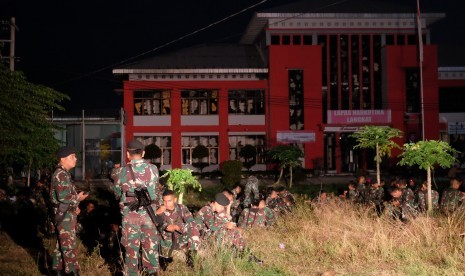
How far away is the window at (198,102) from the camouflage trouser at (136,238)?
95.3 ft

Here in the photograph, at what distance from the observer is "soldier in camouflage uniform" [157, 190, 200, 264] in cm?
844

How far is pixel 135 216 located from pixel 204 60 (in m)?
31.3

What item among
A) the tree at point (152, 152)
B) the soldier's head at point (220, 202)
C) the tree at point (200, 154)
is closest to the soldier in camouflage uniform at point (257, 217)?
the soldier's head at point (220, 202)

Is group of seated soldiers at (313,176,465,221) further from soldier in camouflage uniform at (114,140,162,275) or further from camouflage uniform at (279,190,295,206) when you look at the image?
soldier in camouflage uniform at (114,140,162,275)

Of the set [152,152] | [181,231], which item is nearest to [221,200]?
[181,231]

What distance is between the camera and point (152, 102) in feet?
117

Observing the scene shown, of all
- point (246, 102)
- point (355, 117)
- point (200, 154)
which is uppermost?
point (246, 102)

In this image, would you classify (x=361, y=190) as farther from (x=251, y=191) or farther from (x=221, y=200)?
(x=221, y=200)

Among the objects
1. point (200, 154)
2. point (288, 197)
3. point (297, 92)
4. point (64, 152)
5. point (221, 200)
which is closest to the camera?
point (64, 152)

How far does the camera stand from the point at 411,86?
36.6 meters

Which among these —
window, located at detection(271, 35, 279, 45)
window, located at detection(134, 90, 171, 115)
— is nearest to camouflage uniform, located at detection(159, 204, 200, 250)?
window, located at detection(134, 90, 171, 115)

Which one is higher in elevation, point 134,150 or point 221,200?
point 134,150

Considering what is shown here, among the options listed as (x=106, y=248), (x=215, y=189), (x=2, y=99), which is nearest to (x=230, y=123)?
(x=215, y=189)

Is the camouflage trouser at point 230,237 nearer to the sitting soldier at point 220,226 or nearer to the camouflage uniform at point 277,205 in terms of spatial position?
the sitting soldier at point 220,226
